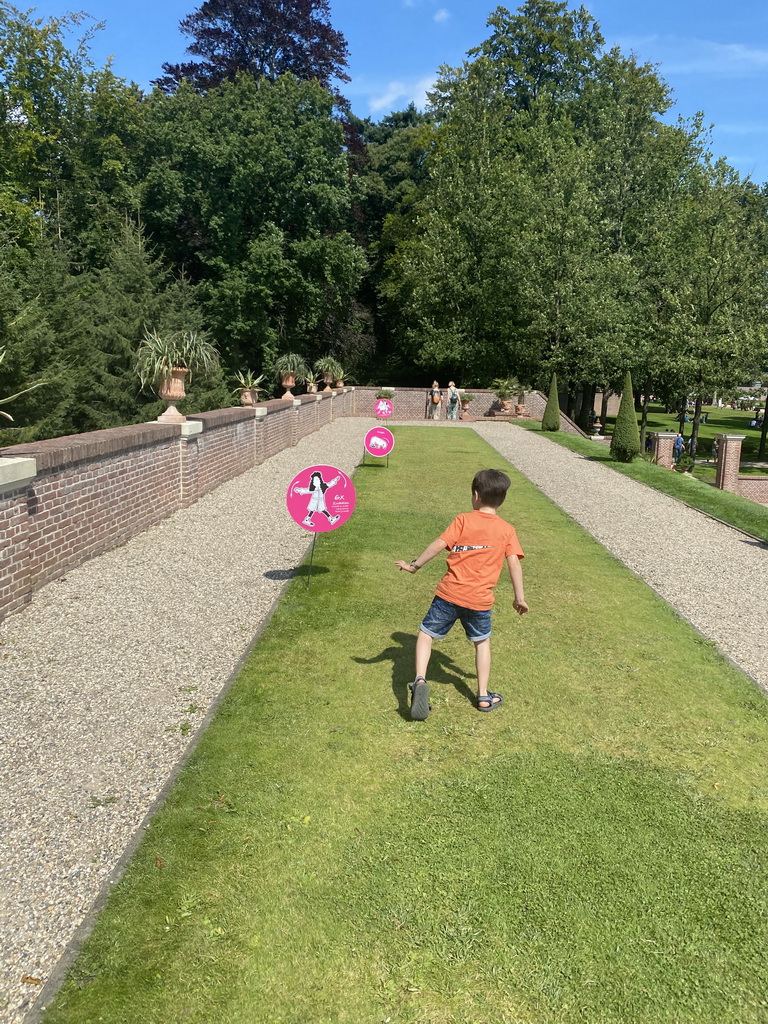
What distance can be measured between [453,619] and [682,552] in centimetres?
689

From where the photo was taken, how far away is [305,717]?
16.1 ft

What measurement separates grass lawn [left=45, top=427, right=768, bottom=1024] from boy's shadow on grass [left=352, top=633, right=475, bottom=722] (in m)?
0.03

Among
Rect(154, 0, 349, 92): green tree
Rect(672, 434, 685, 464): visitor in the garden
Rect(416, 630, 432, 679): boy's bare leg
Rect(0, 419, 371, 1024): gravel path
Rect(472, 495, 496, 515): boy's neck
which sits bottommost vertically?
Rect(672, 434, 685, 464): visitor in the garden

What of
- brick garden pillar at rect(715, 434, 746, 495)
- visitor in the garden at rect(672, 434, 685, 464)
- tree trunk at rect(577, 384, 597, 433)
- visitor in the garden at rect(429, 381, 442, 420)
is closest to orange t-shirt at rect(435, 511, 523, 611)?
brick garden pillar at rect(715, 434, 746, 495)

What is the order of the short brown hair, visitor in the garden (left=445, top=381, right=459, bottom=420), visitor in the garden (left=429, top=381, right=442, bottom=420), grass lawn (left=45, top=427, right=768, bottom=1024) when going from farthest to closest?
visitor in the garden (left=429, top=381, right=442, bottom=420)
visitor in the garden (left=445, top=381, right=459, bottom=420)
the short brown hair
grass lawn (left=45, top=427, right=768, bottom=1024)

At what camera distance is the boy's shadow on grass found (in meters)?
5.34

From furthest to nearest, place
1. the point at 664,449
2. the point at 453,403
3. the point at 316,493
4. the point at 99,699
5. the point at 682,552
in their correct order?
the point at 453,403, the point at 664,449, the point at 682,552, the point at 316,493, the point at 99,699

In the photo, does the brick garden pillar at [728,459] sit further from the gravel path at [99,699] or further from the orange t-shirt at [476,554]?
the orange t-shirt at [476,554]

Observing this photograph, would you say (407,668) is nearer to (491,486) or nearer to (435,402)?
(491,486)

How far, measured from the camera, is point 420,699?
4730mm

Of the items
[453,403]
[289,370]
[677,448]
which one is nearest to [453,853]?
[289,370]

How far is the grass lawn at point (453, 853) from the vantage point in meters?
2.73

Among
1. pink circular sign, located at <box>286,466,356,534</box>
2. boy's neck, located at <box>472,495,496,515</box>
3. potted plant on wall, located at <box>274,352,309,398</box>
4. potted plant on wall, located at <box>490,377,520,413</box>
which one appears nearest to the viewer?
boy's neck, located at <box>472,495,496,515</box>

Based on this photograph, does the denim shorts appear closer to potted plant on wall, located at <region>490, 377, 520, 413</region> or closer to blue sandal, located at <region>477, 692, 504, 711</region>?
blue sandal, located at <region>477, 692, 504, 711</region>
